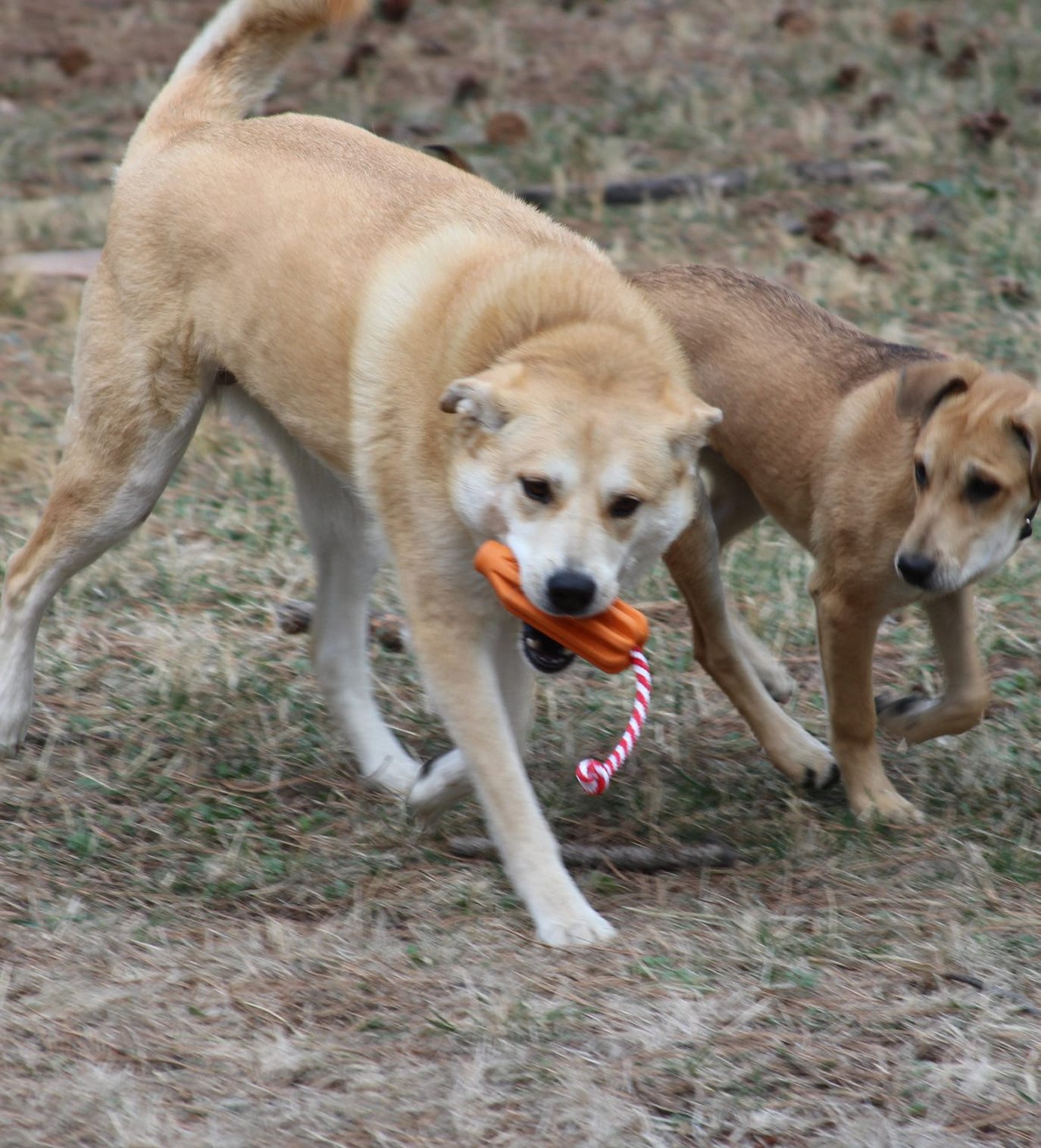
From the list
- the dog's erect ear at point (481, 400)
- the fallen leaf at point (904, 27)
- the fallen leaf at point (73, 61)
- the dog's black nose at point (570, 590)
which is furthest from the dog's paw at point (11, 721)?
the fallen leaf at point (904, 27)

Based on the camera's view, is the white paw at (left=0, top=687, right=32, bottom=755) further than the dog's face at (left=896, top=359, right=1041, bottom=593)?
Yes

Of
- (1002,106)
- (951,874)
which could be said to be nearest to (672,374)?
(951,874)

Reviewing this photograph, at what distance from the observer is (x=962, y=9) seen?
1188 centimetres

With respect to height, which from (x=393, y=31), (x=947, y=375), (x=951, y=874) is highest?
(x=947, y=375)

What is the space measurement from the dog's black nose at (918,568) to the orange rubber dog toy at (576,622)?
0.71 meters

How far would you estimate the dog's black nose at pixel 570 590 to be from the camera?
3379mm

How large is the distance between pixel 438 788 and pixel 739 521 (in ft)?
4.94

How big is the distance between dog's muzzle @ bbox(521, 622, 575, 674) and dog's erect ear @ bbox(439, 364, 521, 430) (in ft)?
1.47

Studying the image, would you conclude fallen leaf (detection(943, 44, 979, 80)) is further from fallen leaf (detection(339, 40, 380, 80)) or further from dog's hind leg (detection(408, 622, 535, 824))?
dog's hind leg (detection(408, 622, 535, 824))

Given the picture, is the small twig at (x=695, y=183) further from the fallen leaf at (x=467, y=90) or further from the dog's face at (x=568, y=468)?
the dog's face at (x=568, y=468)

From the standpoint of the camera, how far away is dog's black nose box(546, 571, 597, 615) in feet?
11.1

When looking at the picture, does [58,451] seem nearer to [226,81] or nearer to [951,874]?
[226,81]

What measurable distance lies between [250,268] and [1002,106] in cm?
729

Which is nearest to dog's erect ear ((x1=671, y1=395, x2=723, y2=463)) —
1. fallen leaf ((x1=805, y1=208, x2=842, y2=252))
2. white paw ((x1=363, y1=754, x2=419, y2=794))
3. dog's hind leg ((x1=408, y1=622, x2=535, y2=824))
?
dog's hind leg ((x1=408, y1=622, x2=535, y2=824))
